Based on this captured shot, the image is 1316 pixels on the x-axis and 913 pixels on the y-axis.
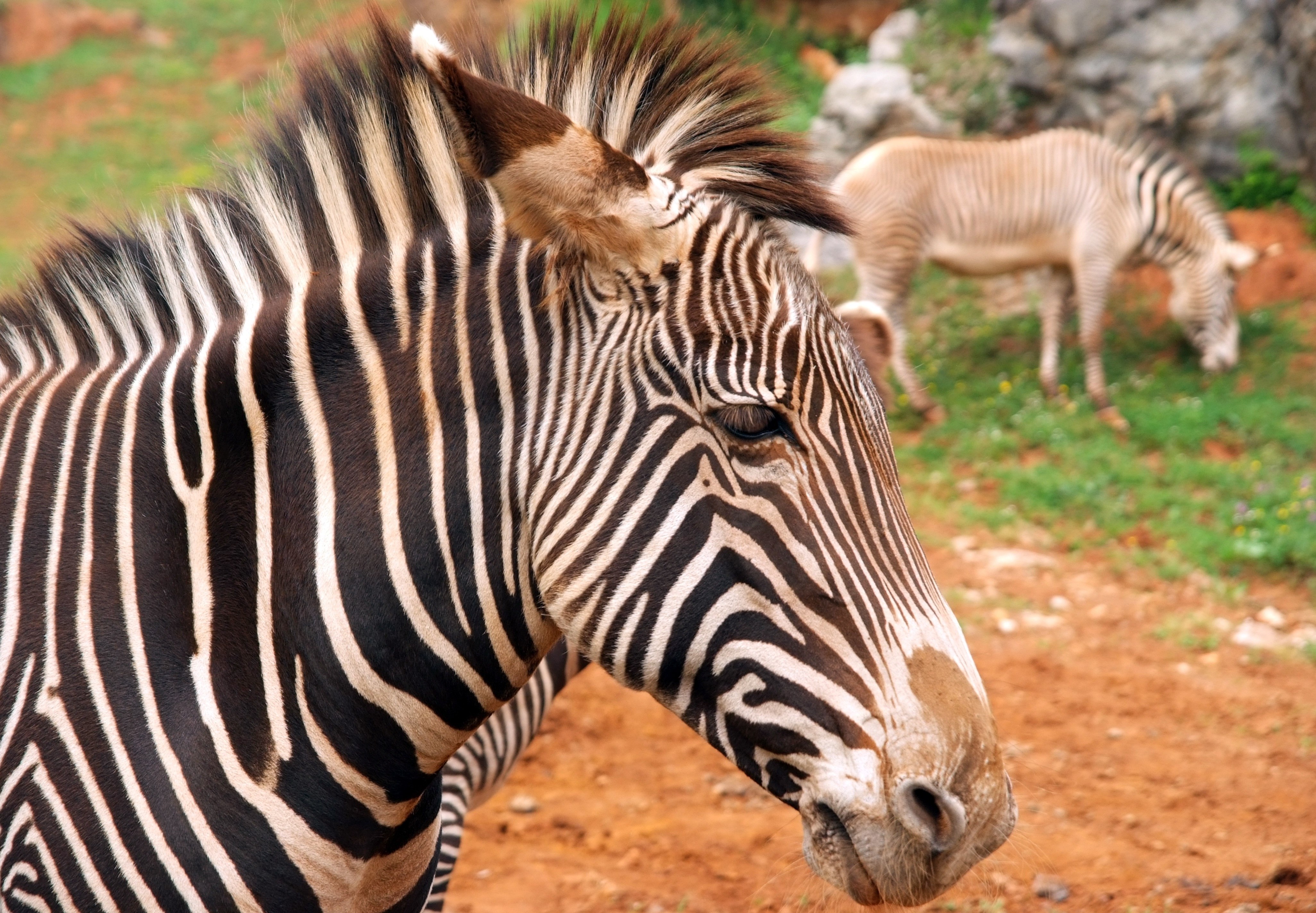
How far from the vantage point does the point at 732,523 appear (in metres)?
1.88

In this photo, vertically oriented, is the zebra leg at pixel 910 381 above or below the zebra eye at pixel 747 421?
below

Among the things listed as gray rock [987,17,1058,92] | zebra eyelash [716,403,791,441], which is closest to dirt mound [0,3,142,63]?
gray rock [987,17,1058,92]

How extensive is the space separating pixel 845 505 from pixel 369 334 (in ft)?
3.26

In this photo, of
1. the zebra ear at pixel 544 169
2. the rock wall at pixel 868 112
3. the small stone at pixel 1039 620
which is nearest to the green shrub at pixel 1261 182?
the rock wall at pixel 868 112

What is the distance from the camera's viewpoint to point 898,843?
1.83m

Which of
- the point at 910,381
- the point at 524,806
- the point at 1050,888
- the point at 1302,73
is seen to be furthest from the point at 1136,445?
the point at 524,806

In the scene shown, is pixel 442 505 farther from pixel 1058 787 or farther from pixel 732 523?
pixel 1058 787

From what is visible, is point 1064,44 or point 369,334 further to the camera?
point 1064,44

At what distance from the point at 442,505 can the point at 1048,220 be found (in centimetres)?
1063

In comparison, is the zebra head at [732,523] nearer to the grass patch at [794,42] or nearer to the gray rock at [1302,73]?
the gray rock at [1302,73]

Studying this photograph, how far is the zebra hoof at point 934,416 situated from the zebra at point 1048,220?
8.9 inches

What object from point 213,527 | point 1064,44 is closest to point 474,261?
point 213,527

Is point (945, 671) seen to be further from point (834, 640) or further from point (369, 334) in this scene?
point (369, 334)

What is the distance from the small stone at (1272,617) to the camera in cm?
717
